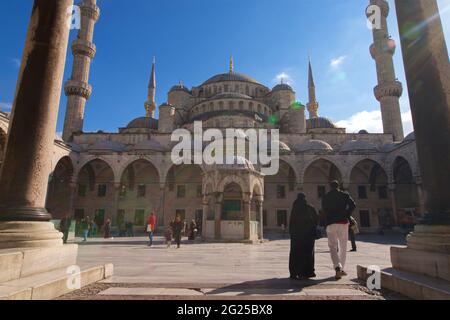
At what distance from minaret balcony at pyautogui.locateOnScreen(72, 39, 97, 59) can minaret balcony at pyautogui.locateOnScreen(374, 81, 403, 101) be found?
83.1ft

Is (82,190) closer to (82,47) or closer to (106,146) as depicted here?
(106,146)

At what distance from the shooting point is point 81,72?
24047mm

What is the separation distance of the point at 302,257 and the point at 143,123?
28.7 m

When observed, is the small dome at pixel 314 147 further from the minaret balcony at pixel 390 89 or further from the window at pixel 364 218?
the minaret balcony at pixel 390 89

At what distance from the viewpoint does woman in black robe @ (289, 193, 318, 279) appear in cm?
Result: 350

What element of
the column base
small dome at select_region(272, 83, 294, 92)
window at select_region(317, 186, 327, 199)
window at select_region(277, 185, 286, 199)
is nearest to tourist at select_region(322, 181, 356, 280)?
the column base

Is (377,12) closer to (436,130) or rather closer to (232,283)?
(436,130)

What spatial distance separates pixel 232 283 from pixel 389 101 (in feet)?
86.8

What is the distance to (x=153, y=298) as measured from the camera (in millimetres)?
2447

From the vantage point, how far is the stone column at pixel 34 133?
9.45 feet

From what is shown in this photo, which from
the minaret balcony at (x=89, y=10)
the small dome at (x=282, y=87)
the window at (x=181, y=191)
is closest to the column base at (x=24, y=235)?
the window at (x=181, y=191)

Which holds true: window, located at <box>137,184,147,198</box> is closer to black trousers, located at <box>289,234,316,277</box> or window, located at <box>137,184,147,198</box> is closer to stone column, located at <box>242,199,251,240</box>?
stone column, located at <box>242,199,251,240</box>

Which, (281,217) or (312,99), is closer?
(281,217)

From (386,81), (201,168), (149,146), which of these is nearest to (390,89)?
(386,81)
